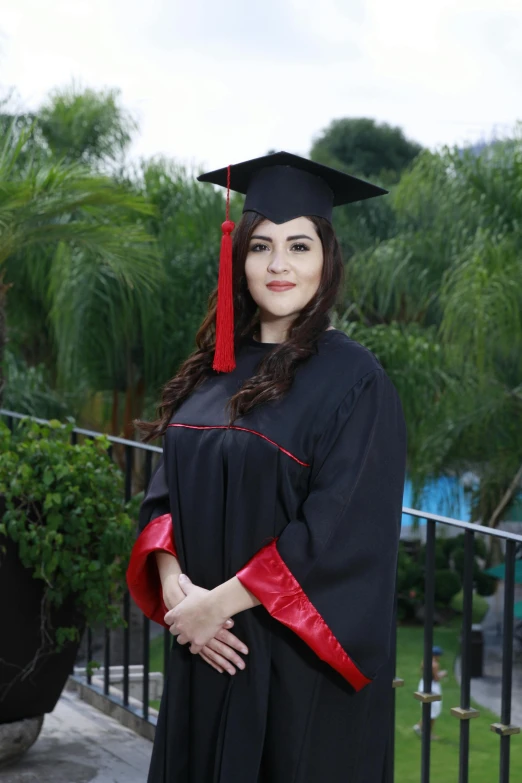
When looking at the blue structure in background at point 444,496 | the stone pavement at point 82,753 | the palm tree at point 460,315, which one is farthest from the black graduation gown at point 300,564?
the blue structure in background at point 444,496

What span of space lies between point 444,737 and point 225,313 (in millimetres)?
12183

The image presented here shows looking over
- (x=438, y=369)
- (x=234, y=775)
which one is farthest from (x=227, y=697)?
(x=438, y=369)

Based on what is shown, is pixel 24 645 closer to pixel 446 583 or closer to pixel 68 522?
pixel 68 522

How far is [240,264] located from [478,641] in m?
13.0

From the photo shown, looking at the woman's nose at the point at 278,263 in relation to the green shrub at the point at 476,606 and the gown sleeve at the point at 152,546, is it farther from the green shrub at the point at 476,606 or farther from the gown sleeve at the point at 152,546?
the green shrub at the point at 476,606

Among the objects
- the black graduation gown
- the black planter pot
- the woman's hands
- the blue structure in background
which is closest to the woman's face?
the black graduation gown

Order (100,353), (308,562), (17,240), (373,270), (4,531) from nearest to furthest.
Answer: (308,562)
(4,531)
(17,240)
(100,353)
(373,270)

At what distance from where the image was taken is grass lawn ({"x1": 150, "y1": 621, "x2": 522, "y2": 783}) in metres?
11.5

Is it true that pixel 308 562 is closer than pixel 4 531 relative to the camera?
Yes

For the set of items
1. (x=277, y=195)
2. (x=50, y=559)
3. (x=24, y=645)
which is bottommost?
(x=24, y=645)

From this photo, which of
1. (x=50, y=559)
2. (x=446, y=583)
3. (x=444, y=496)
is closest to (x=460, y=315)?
(x=444, y=496)

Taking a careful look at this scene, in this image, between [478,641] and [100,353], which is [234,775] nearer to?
[100,353]

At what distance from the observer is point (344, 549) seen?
72.5 inches

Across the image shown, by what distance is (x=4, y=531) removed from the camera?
278 cm
